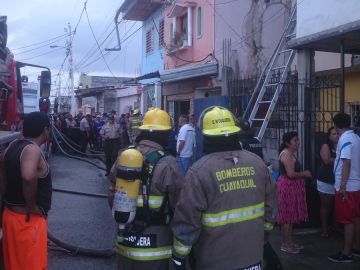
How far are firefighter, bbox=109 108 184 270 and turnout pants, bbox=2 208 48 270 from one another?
2.57 feet

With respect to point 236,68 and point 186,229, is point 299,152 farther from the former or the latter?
point 236,68

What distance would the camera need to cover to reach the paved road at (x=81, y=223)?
6.11 metres

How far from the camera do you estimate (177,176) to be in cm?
362

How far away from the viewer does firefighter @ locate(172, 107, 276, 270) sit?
3189 mm

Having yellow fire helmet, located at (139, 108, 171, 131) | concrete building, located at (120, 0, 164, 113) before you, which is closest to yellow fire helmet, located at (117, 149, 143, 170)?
yellow fire helmet, located at (139, 108, 171, 131)

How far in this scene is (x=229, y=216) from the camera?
323cm

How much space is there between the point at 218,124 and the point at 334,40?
17.4 feet

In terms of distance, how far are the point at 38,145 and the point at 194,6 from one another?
531 inches

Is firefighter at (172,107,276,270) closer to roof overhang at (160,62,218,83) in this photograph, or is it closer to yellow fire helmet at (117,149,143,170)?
yellow fire helmet at (117,149,143,170)

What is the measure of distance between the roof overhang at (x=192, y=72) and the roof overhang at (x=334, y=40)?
20.4ft

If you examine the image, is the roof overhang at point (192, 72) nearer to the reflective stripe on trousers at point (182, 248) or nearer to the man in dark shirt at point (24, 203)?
the man in dark shirt at point (24, 203)

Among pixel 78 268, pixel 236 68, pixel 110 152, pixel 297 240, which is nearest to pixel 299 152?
pixel 297 240

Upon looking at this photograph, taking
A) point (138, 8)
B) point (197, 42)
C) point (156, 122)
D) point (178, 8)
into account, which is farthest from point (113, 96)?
point (156, 122)

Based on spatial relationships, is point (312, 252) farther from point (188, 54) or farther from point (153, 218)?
point (188, 54)
